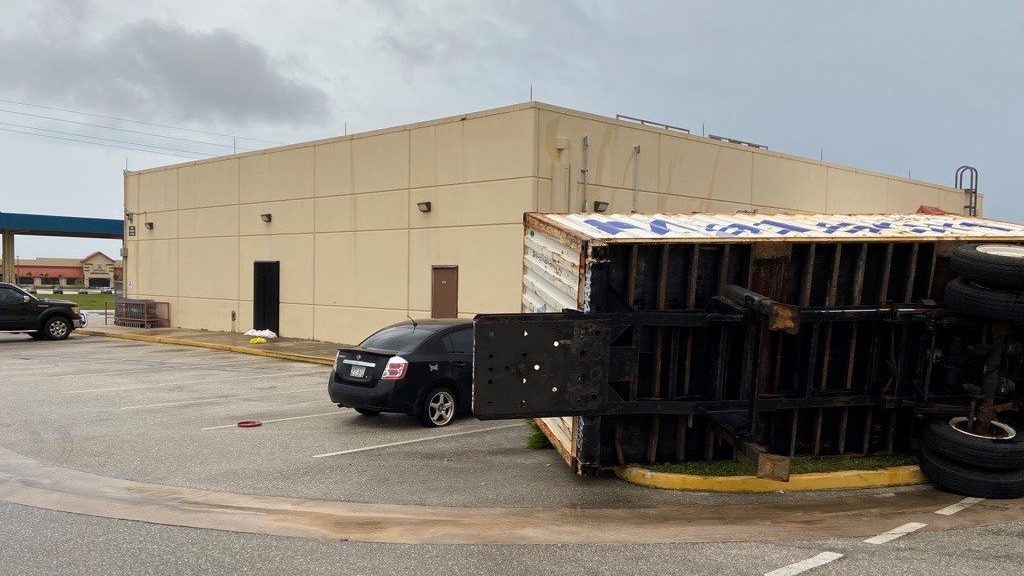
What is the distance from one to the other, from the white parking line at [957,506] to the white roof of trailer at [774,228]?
2608 millimetres

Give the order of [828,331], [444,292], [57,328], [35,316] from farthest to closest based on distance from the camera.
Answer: [57,328], [35,316], [444,292], [828,331]

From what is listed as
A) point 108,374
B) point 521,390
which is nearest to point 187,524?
point 521,390

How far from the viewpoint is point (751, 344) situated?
7379 millimetres

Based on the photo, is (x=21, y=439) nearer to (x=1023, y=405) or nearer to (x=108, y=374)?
(x=108, y=374)

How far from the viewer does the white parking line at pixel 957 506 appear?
668 centimetres

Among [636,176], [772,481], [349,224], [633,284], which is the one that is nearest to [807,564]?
[772,481]

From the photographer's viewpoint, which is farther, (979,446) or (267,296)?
(267,296)

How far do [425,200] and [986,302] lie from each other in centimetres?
1383

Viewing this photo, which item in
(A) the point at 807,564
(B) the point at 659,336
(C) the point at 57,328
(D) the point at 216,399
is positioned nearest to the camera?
(A) the point at 807,564

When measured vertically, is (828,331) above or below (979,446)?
above

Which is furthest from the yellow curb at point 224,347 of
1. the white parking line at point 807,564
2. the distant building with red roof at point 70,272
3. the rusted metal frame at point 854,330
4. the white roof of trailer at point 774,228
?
the distant building with red roof at point 70,272

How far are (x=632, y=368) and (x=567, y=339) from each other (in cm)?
85

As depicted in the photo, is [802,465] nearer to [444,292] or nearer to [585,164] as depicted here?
[585,164]

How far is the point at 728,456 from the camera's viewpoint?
7785 mm
